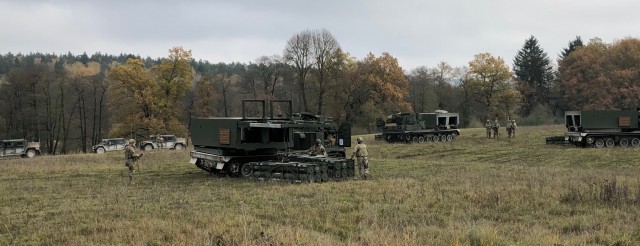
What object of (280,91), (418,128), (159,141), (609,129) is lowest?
(159,141)

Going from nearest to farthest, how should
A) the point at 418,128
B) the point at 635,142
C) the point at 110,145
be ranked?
the point at 635,142, the point at 418,128, the point at 110,145

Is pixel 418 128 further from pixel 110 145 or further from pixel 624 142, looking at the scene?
pixel 110 145

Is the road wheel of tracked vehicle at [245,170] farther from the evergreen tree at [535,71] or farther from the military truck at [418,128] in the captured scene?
the evergreen tree at [535,71]

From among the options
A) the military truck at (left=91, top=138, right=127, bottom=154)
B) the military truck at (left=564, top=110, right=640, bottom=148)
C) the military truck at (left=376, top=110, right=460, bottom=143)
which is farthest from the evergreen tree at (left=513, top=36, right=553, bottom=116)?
the military truck at (left=91, top=138, right=127, bottom=154)

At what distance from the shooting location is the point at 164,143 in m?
49.2

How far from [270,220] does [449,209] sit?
4.00m

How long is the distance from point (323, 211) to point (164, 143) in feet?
133

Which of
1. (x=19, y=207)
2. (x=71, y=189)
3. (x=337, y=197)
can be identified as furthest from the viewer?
(x=71, y=189)

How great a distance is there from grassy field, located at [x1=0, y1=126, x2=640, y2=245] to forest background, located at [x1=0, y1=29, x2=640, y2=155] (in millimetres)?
34374

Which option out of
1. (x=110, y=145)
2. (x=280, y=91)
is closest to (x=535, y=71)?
(x=280, y=91)

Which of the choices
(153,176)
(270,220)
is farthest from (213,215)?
(153,176)

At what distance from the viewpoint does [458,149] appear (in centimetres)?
3541

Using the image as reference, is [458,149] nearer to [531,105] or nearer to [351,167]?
[351,167]

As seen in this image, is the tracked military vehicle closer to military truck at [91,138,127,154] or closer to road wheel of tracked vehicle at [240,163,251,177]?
road wheel of tracked vehicle at [240,163,251,177]
